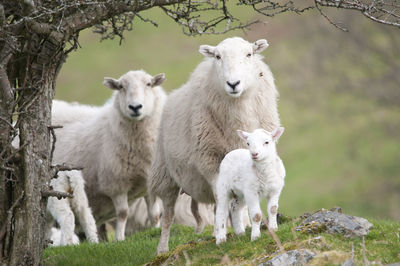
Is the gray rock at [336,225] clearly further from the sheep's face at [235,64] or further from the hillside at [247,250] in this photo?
the sheep's face at [235,64]

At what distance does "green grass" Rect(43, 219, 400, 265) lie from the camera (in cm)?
648

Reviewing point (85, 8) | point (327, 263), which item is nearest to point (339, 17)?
point (85, 8)

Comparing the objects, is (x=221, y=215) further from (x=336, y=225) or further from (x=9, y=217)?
(x=9, y=217)

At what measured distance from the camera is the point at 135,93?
11.8 meters

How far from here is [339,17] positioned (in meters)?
25.5

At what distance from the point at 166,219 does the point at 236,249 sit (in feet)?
7.76

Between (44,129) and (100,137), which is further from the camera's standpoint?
(100,137)

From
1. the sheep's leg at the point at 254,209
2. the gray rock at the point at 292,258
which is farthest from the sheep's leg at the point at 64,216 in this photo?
the gray rock at the point at 292,258

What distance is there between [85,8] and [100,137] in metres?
5.24

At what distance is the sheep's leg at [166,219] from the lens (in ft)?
29.3

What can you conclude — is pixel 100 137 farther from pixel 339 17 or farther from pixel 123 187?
pixel 339 17

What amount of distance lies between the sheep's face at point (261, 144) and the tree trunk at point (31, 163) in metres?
2.23

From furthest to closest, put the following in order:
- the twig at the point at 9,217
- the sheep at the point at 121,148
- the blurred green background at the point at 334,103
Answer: the blurred green background at the point at 334,103 → the sheep at the point at 121,148 → the twig at the point at 9,217

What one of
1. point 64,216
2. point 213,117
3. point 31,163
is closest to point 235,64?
point 213,117
